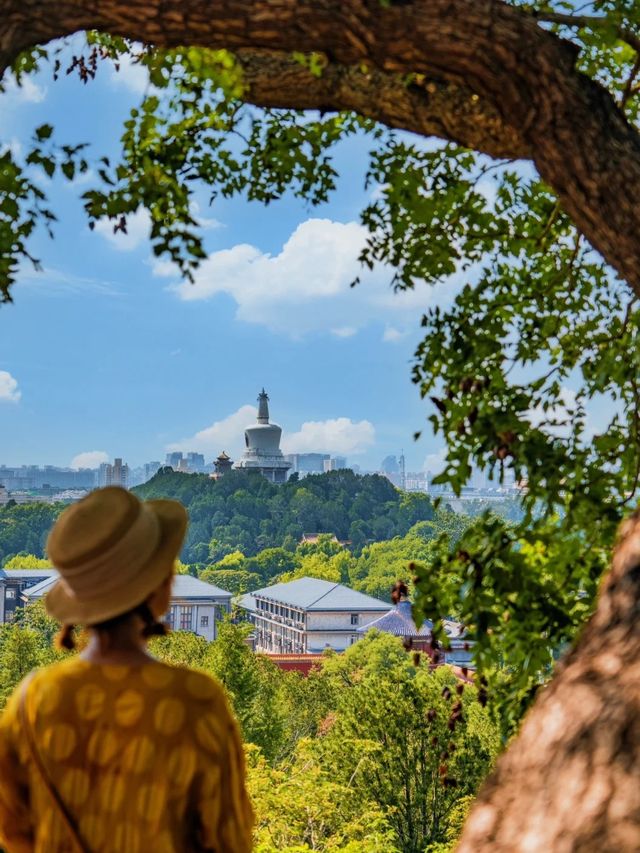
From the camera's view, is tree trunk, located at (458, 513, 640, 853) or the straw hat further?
the straw hat

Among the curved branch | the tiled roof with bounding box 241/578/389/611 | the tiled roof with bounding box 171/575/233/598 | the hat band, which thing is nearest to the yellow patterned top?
the hat band

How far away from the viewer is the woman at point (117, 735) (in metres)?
1.58

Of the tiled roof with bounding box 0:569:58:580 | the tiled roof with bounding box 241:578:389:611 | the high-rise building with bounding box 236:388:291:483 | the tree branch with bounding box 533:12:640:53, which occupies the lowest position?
the tiled roof with bounding box 241:578:389:611

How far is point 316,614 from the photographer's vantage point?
2571 inches

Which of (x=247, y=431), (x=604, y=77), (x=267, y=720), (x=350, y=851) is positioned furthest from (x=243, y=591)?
(x=604, y=77)

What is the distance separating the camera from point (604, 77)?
4969 millimetres

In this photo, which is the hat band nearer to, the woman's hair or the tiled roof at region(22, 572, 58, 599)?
the woman's hair

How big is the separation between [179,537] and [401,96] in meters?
2.06

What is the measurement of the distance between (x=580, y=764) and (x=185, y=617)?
227ft

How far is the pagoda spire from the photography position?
4377 inches

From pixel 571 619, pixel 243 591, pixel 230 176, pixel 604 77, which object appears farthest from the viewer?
pixel 243 591

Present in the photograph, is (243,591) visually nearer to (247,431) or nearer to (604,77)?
(247,431)

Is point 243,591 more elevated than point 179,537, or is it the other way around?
point 179,537

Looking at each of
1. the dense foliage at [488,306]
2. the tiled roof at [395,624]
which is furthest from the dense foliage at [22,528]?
the dense foliage at [488,306]
